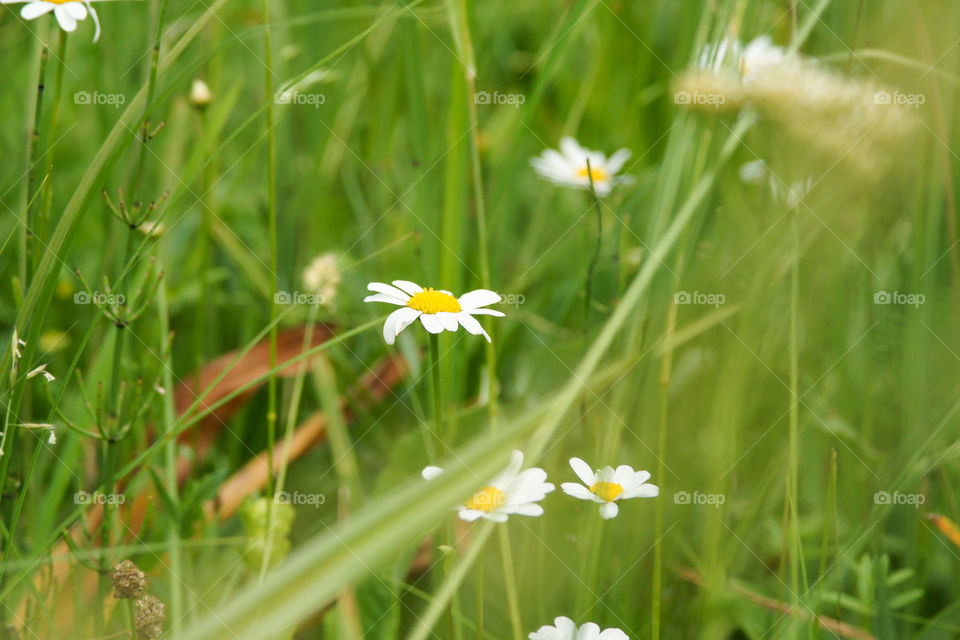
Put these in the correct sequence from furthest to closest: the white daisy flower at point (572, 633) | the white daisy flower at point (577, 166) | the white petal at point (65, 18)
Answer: the white daisy flower at point (577, 166) < the white petal at point (65, 18) < the white daisy flower at point (572, 633)

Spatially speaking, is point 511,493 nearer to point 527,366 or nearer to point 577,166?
point 527,366

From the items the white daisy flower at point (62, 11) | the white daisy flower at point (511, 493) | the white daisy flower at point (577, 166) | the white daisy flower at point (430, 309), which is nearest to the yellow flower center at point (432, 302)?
the white daisy flower at point (430, 309)

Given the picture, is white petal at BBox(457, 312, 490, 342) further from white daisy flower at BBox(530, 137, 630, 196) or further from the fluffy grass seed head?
white daisy flower at BBox(530, 137, 630, 196)

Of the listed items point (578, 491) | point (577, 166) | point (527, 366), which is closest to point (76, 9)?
point (578, 491)

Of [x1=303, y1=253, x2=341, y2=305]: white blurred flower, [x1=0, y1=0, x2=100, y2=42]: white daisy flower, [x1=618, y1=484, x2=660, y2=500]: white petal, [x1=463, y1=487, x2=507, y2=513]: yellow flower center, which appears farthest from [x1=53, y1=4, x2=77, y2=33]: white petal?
[x1=618, y1=484, x2=660, y2=500]: white petal

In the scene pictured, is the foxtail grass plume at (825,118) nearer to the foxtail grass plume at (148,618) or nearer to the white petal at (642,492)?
the white petal at (642,492)

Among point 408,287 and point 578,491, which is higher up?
point 408,287
